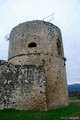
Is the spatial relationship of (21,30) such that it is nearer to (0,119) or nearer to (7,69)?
(7,69)

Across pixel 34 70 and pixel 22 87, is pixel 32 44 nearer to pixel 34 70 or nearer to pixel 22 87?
pixel 34 70

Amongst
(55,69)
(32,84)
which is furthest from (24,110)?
(55,69)

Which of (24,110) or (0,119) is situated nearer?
Result: (0,119)

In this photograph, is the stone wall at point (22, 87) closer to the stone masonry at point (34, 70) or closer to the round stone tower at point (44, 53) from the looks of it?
the stone masonry at point (34, 70)

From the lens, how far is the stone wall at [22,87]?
453 inches

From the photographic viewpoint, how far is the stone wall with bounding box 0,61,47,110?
37.7ft

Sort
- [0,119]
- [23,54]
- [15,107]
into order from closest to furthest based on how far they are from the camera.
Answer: [0,119]
[15,107]
[23,54]

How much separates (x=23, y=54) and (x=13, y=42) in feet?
4.62

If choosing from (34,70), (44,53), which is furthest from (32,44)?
(34,70)

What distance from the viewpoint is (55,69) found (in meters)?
14.4

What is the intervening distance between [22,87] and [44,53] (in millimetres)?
3331

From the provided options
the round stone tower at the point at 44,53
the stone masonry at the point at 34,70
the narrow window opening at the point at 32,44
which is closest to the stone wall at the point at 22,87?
the stone masonry at the point at 34,70

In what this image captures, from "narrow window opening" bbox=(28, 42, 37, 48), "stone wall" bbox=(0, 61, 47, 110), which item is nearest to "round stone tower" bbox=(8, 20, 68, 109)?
"narrow window opening" bbox=(28, 42, 37, 48)

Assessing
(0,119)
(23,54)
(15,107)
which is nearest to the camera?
(0,119)
